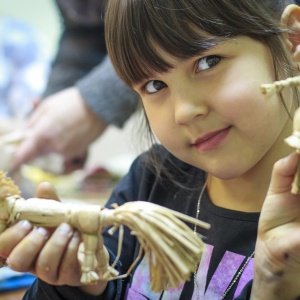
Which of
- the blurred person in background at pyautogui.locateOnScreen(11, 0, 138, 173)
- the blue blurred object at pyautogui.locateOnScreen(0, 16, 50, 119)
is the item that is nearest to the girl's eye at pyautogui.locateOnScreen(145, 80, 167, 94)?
the blurred person in background at pyautogui.locateOnScreen(11, 0, 138, 173)

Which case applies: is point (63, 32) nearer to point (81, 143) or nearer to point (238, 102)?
point (81, 143)

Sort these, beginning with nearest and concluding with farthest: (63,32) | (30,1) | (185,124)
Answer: (185,124), (63,32), (30,1)

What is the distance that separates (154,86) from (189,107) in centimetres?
7

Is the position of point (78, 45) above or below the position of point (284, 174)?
below

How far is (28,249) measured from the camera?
54 centimetres

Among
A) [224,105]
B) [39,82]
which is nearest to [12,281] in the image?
[224,105]

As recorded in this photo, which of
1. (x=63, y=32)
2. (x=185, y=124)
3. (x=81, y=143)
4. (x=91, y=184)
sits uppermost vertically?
(x=185, y=124)

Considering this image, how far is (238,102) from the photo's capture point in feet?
1.91

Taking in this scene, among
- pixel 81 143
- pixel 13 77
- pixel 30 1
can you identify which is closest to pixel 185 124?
pixel 81 143

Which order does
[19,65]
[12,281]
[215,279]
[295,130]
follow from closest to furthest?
[295,130], [215,279], [12,281], [19,65]

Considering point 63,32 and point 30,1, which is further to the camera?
point 30,1

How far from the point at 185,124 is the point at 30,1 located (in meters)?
1.96

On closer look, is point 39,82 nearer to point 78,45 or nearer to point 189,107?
point 78,45

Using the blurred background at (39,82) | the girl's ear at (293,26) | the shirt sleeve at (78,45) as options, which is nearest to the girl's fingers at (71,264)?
the girl's ear at (293,26)
